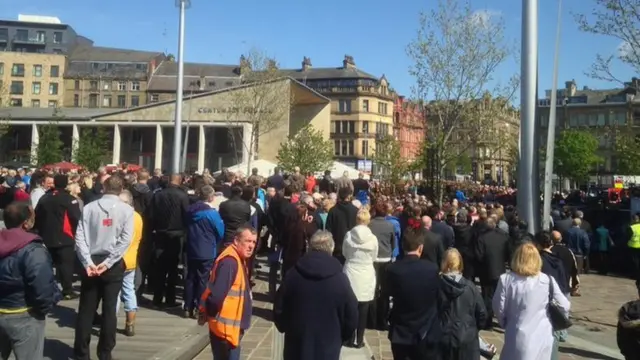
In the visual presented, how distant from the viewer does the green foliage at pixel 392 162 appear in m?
31.1

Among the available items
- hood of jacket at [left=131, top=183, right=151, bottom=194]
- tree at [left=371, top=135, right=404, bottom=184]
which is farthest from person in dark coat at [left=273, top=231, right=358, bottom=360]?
tree at [left=371, top=135, right=404, bottom=184]

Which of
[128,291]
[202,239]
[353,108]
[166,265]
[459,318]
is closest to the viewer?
[459,318]

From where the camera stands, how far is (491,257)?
Result: 368 inches

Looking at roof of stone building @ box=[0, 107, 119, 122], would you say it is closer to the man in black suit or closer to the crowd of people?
the crowd of people

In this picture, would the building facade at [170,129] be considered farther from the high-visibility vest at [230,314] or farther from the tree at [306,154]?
the high-visibility vest at [230,314]

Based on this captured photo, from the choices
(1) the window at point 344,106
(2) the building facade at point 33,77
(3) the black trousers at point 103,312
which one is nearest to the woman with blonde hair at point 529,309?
(3) the black trousers at point 103,312

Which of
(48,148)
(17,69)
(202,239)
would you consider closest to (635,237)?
(202,239)

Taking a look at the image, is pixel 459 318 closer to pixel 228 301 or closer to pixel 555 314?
pixel 555 314

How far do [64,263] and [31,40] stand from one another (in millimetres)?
99580

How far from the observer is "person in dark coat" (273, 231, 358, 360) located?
462 cm

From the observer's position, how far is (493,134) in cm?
2306

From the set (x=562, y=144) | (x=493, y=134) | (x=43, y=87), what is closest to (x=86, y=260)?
(x=493, y=134)

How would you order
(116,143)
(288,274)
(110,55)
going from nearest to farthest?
(288,274) → (116,143) → (110,55)

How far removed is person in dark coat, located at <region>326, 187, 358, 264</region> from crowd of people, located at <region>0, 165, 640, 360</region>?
18mm
